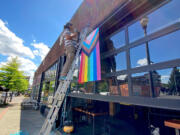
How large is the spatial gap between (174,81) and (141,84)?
1.69ft

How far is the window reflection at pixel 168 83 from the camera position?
1.47 meters

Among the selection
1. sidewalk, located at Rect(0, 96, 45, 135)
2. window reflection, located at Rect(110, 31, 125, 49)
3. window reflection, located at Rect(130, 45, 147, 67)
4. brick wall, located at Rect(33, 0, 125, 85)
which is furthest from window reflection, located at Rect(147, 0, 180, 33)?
sidewalk, located at Rect(0, 96, 45, 135)

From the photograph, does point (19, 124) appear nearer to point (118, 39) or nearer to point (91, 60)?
point (91, 60)

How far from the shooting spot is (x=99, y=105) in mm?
5102

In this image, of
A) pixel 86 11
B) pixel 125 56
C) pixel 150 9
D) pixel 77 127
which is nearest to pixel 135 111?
pixel 77 127

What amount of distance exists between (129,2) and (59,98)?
3391mm

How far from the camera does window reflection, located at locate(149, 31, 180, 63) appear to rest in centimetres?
157

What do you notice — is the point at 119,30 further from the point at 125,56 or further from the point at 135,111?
the point at 135,111

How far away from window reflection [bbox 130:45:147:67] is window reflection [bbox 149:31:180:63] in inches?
5.8

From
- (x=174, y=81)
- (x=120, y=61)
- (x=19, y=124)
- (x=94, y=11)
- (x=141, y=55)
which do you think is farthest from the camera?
(x=19, y=124)

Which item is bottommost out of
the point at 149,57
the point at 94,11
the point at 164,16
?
the point at 149,57

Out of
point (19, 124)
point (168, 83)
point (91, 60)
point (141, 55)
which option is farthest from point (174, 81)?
point (19, 124)

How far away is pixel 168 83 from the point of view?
1.56 metres

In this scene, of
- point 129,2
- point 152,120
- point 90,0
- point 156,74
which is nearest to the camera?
point 156,74
